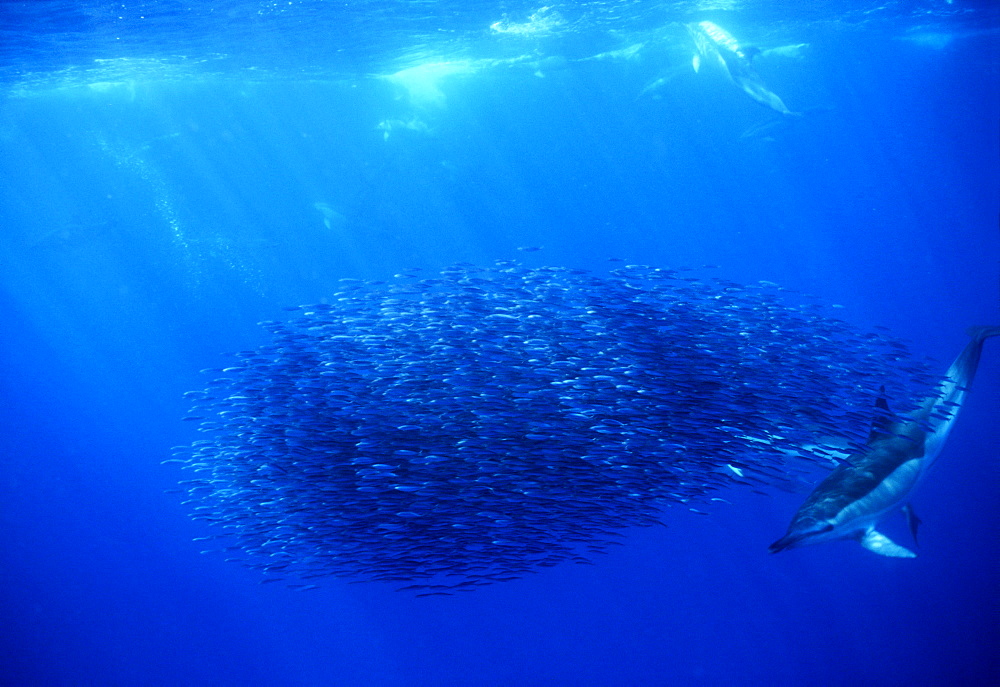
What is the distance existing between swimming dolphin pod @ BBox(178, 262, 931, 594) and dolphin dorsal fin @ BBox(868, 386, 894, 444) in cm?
17

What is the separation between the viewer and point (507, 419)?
6.29 metres

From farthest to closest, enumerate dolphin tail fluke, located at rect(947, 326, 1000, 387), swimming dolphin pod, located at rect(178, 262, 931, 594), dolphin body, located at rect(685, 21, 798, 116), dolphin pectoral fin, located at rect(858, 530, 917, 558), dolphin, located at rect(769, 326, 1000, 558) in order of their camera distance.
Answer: dolphin body, located at rect(685, 21, 798, 116) → dolphin tail fluke, located at rect(947, 326, 1000, 387) → dolphin pectoral fin, located at rect(858, 530, 917, 558) → swimming dolphin pod, located at rect(178, 262, 931, 594) → dolphin, located at rect(769, 326, 1000, 558)

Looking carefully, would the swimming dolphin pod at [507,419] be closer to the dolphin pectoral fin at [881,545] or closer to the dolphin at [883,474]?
the dolphin at [883,474]

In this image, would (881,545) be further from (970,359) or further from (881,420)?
(970,359)

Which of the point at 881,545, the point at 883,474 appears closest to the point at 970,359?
the point at 883,474

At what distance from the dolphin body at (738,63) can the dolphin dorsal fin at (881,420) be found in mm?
9242

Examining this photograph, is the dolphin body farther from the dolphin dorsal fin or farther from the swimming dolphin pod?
the dolphin dorsal fin

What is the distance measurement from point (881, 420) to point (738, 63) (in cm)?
1142

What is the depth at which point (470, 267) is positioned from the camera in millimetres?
8641

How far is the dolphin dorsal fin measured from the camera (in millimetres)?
6653

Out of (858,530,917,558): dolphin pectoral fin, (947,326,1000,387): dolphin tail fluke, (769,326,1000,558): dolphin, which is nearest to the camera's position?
(769,326,1000,558): dolphin

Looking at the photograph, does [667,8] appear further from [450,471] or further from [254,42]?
[450,471]

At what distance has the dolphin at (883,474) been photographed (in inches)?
236

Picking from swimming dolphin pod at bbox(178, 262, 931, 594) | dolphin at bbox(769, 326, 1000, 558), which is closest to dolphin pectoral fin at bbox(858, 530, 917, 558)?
dolphin at bbox(769, 326, 1000, 558)
